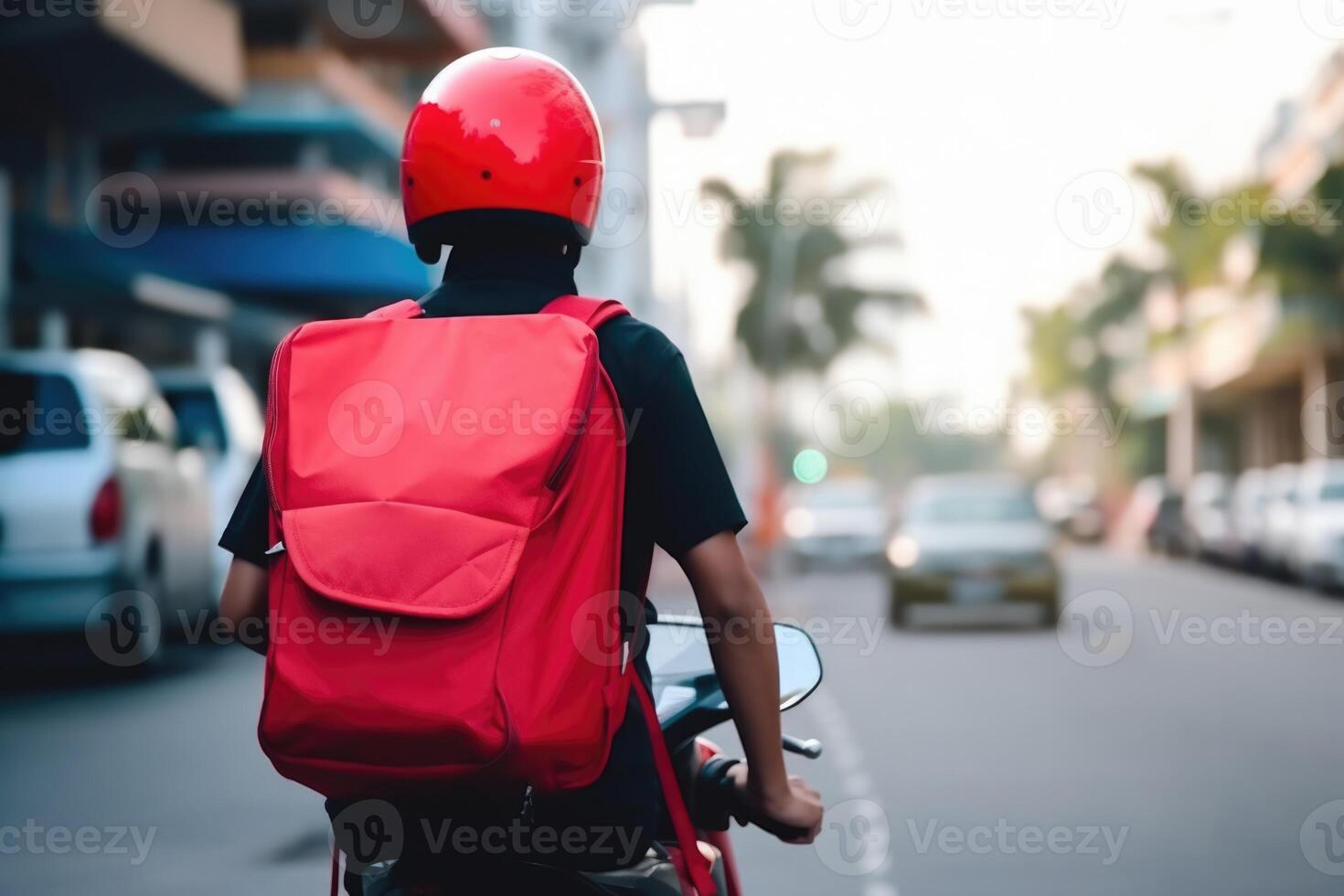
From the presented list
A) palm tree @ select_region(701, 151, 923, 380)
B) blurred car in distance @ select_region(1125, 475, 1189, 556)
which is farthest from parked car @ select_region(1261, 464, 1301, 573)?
palm tree @ select_region(701, 151, 923, 380)

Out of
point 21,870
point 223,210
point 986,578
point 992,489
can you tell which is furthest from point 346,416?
point 223,210

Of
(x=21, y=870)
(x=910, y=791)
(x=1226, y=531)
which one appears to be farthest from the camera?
(x=1226, y=531)

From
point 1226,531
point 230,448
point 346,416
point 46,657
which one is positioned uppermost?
point 346,416

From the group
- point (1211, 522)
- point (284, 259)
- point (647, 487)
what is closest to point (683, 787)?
point (647, 487)

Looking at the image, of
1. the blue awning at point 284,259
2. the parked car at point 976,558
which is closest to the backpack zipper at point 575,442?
the parked car at point 976,558

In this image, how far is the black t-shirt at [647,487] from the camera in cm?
207

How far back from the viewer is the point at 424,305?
2.29 meters

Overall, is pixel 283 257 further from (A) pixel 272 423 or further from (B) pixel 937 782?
(A) pixel 272 423

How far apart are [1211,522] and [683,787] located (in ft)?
111

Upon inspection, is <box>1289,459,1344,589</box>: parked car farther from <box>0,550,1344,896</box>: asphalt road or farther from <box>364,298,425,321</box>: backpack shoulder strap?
<box>364,298,425,321</box>: backpack shoulder strap

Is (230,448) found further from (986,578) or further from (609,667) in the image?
(609,667)

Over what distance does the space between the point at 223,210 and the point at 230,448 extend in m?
26.4

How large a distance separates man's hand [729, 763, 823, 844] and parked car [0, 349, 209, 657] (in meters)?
9.37

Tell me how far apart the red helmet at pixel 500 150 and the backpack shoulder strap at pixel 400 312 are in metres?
0.11
